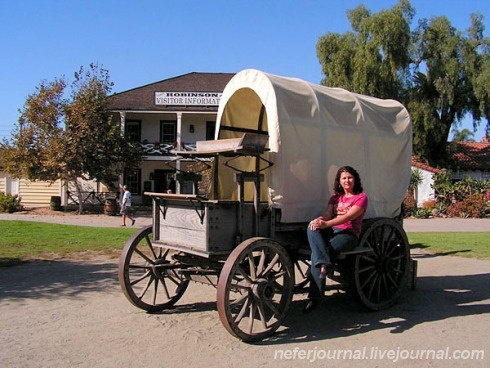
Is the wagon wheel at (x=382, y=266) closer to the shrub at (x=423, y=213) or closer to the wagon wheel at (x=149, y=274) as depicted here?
the wagon wheel at (x=149, y=274)

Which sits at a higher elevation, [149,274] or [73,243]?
[149,274]

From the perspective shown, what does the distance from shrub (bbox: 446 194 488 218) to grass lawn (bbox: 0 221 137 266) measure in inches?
766

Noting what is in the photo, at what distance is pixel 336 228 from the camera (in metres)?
5.82

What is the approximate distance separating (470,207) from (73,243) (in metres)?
22.5

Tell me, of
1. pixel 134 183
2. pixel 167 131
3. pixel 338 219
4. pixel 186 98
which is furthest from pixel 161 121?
pixel 338 219

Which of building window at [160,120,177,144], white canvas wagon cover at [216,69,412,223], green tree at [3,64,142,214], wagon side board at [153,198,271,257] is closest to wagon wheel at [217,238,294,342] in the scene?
wagon side board at [153,198,271,257]

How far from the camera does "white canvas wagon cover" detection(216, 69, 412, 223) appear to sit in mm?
5699

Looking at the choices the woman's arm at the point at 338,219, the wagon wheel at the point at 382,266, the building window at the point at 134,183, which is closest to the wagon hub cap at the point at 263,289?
the woman's arm at the point at 338,219

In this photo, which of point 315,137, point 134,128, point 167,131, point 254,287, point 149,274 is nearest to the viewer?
point 254,287

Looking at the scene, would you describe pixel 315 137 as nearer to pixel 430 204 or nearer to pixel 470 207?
pixel 470 207

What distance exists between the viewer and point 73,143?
23562 millimetres

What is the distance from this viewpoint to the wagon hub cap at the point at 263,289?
5.06 meters

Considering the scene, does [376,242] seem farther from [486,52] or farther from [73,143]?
[486,52]

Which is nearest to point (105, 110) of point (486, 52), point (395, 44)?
point (395, 44)
